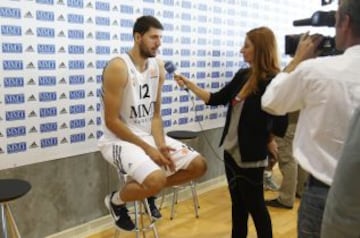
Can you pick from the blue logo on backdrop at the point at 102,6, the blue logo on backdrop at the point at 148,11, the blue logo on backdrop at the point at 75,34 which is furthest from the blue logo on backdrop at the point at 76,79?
the blue logo on backdrop at the point at 148,11

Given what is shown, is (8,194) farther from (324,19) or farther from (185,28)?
(185,28)

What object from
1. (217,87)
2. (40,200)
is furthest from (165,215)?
(217,87)

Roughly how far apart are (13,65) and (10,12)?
0.31 metres

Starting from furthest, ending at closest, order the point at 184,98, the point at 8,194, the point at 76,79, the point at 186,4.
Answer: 1. the point at 184,98
2. the point at 186,4
3. the point at 76,79
4. the point at 8,194

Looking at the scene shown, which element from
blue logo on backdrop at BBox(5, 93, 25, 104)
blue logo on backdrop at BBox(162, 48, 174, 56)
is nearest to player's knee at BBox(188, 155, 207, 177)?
blue logo on backdrop at BBox(5, 93, 25, 104)

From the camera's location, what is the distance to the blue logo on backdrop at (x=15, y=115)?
7.77 feet

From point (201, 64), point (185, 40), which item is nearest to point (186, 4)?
point (185, 40)

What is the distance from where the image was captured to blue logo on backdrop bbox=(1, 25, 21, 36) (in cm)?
228

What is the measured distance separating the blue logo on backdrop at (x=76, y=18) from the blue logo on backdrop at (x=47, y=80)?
0.40m

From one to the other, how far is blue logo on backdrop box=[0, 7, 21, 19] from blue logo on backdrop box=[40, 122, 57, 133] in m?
0.69

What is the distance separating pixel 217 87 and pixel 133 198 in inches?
81.0

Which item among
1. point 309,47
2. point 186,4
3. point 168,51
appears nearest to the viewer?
point 309,47

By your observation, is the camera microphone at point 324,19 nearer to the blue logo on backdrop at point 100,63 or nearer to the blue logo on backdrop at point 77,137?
the blue logo on backdrop at point 100,63

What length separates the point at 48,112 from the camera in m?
2.56
